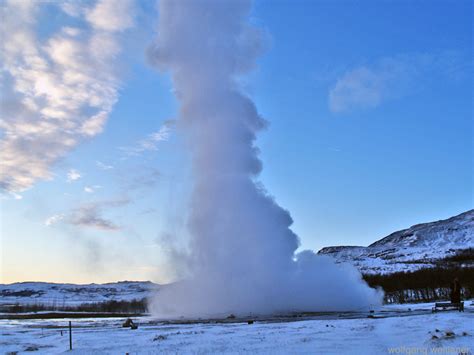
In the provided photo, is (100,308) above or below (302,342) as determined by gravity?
above

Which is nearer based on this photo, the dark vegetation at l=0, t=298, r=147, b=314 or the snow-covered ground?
the snow-covered ground

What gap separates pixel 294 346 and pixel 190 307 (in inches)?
1742

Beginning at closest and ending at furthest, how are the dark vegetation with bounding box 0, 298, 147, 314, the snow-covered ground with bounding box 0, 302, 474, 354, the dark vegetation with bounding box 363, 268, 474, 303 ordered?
the snow-covered ground with bounding box 0, 302, 474, 354
the dark vegetation with bounding box 0, 298, 147, 314
the dark vegetation with bounding box 363, 268, 474, 303

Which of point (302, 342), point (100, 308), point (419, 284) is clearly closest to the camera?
point (302, 342)

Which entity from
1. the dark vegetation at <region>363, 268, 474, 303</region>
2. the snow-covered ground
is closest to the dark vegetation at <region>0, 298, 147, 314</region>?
the dark vegetation at <region>363, 268, 474, 303</region>

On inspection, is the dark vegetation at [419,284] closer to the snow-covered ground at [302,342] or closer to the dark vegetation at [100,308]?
the dark vegetation at [100,308]

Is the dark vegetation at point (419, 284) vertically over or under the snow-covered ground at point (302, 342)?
over

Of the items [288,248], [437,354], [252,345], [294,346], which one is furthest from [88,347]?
[288,248]

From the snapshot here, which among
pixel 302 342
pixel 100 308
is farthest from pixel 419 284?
pixel 302 342

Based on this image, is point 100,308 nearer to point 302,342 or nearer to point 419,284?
point 419,284

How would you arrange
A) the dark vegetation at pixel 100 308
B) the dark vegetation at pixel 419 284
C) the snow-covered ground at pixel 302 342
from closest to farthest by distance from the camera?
the snow-covered ground at pixel 302 342 → the dark vegetation at pixel 100 308 → the dark vegetation at pixel 419 284

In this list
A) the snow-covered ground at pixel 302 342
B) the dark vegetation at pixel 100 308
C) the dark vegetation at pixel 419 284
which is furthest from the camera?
the dark vegetation at pixel 419 284

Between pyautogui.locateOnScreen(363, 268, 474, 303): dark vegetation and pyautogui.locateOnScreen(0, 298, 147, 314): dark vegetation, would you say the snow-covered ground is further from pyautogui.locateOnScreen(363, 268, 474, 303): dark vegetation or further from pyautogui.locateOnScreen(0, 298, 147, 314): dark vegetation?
pyautogui.locateOnScreen(363, 268, 474, 303): dark vegetation

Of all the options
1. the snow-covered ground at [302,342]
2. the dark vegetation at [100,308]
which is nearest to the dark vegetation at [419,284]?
the dark vegetation at [100,308]
